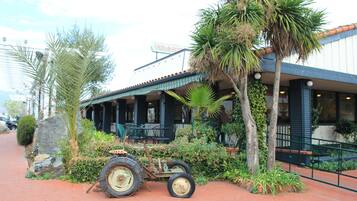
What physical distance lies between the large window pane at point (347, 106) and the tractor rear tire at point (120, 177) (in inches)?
446

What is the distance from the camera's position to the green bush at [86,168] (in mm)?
8359

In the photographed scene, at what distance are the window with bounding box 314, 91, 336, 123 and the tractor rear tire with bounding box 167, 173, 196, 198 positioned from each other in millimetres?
9033

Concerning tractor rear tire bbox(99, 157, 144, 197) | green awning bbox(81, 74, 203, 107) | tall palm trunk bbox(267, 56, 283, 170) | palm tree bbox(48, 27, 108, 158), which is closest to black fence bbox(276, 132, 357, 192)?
tall palm trunk bbox(267, 56, 283, 170)

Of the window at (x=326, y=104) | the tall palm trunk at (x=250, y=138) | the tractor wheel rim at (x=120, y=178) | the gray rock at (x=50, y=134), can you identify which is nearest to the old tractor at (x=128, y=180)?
the tractor wheel rim at (x=120, y=178)

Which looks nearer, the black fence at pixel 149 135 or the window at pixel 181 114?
the black fence at pixel 149 135

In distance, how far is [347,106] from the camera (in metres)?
16.2

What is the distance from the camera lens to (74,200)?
22.6 feet

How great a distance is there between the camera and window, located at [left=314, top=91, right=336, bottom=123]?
1494 centimetres

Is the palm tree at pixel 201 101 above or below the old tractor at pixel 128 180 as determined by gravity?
above

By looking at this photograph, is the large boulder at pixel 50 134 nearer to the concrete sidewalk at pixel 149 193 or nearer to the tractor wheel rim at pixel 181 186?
the concrete sidewalk at pixel 149 193

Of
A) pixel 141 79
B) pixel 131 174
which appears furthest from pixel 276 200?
pixel 141 79

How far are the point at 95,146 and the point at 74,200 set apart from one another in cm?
237

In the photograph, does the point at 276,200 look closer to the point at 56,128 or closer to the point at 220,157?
the point at 220,157

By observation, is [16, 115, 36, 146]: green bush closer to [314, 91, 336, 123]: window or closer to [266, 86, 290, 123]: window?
[266, 86, 290, 123]: window
